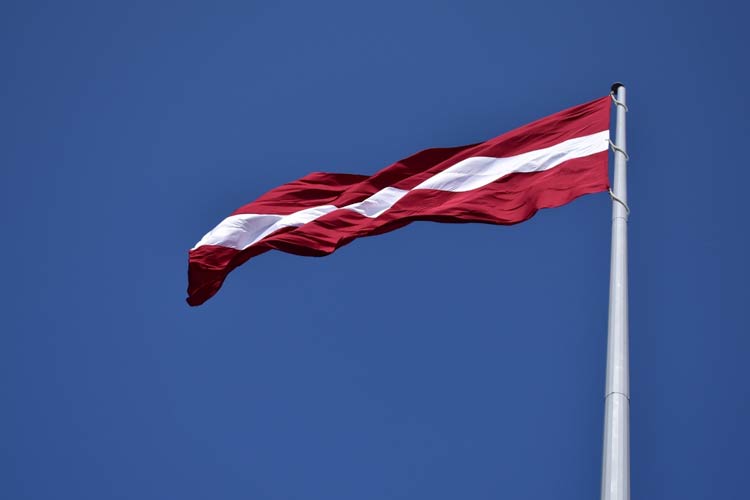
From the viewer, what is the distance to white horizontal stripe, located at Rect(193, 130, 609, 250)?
1488 cm

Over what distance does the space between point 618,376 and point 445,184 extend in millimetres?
6334

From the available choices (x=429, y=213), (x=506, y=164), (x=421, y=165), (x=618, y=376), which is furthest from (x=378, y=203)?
(x=618, y=376)

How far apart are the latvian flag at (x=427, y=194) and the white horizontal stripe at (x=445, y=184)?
0.06 ft

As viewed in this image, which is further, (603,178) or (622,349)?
(603,178)

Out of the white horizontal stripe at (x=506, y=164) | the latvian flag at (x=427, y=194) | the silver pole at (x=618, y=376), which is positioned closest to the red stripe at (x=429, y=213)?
the latvian flag at (x=427, y=194)

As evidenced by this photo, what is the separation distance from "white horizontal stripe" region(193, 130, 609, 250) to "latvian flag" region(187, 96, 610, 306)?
0.7 inches

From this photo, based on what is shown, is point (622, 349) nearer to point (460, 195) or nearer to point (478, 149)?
point (460, 195)

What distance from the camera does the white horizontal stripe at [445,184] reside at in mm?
14875

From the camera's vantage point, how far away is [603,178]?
13547 millimetres

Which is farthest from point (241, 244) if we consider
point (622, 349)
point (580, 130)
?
point (622, 349)

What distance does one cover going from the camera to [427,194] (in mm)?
16062

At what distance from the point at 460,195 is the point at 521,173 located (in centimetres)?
91

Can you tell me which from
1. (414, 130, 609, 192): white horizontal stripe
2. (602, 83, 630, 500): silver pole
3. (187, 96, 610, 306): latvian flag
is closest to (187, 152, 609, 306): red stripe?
(187, 96, 610, 306): latvian flag

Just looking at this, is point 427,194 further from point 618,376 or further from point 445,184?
point 618,376
